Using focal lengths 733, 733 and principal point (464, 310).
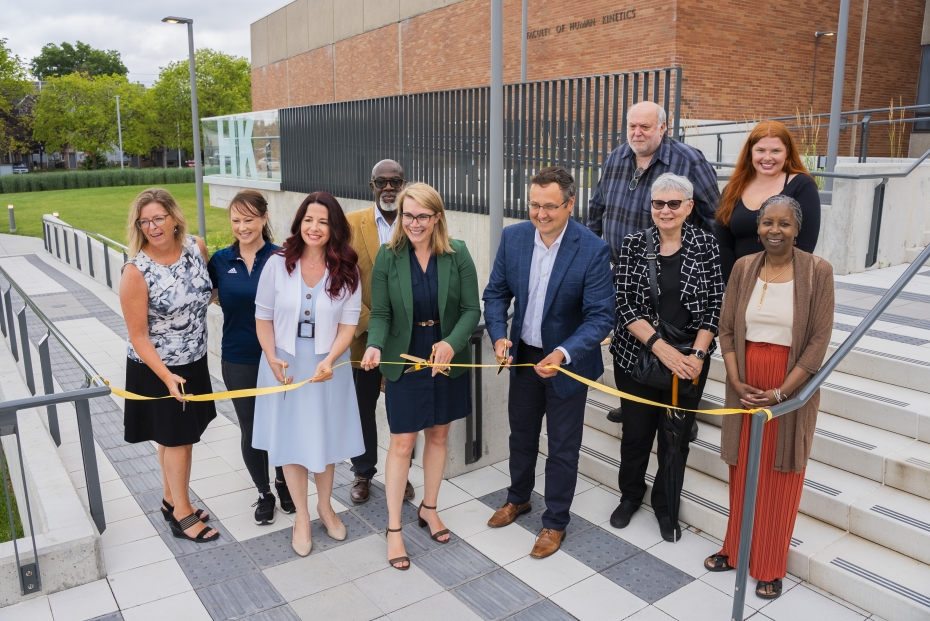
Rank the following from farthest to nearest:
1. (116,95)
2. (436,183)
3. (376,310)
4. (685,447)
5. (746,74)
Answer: (116,95)
(746,74)
(436,183)
(685,447)
(376,310)

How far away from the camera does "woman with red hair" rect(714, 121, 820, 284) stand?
397 cm

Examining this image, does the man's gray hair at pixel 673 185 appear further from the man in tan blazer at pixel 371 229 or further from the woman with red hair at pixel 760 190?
the man in tan blazer at pixel 371 229

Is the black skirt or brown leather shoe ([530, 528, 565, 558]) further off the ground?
the black skirt

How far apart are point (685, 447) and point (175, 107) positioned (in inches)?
2656

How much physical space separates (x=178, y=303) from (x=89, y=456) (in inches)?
39.9

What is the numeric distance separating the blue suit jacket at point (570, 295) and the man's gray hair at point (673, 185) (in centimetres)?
41

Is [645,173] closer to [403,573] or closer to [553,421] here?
[553,421]

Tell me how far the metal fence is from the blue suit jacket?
4.88 m

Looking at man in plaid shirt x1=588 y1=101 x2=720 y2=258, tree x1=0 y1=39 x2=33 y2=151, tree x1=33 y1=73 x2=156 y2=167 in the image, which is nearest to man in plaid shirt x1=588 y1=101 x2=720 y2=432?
man in plaid shirt x1=588 y1=101 x2=720 y2=258

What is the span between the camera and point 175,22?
1747 cm

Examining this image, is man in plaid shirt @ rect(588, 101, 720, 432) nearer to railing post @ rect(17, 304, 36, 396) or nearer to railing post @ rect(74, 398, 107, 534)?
railing post @ rect(74, 398, 107, 534)

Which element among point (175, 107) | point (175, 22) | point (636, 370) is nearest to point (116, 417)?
point (636, 370)

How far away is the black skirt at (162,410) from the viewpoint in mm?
4051

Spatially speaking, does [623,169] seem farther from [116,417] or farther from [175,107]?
[175,107]
